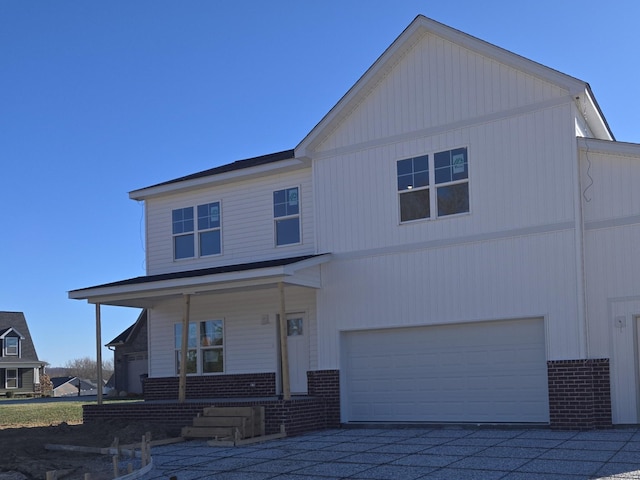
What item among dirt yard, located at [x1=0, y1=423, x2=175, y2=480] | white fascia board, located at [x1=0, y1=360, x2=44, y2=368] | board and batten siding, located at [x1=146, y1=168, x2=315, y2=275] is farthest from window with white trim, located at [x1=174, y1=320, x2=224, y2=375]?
white fascia board, located at [x1=0, y1=360, x2=44, y2=368]

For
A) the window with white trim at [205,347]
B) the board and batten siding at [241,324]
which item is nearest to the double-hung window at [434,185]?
the board and batten siding at [241,324]

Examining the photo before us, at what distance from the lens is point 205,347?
2108 centimetres

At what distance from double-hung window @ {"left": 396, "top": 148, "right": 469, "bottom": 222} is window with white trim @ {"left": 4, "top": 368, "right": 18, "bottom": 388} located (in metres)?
41.8

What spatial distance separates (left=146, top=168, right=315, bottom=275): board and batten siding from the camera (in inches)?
776

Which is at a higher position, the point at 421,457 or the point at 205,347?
the point at 205,347

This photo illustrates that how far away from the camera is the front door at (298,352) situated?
63.6 feet

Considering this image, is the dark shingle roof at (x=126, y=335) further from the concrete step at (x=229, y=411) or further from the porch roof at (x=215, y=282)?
the concrete step at (x=229, y=411)

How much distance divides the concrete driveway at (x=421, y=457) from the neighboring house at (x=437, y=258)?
1251 mm

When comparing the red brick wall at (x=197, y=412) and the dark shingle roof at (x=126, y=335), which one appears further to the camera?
the dark shingle roof at (x=126, y=335)

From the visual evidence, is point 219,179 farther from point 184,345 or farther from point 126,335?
point 126,335

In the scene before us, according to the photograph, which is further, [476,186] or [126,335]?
[126,335]

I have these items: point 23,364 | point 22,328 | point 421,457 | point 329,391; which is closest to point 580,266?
point 421,457

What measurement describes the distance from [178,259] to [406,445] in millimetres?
10060

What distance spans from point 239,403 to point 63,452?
13.4 ft
